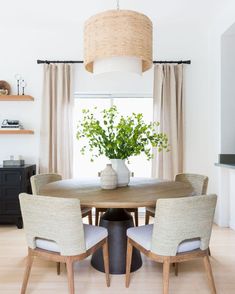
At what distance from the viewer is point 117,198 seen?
1834mm

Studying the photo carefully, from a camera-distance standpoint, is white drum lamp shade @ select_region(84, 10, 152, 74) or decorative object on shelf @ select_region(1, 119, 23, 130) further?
decorative object on shelf @ select_region(1, 119, 23, 130)

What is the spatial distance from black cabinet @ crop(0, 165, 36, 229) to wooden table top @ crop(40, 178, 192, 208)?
1369mm

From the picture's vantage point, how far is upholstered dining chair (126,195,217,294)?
1617 mm

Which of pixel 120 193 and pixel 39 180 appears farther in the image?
pixel 39 180

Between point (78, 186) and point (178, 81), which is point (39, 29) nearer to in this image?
point (178, 81)

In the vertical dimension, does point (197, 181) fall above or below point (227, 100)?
below

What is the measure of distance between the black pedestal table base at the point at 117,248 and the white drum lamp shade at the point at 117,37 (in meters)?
1.32

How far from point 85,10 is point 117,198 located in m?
2.72

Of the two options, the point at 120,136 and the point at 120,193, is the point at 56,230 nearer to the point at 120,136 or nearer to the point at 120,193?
the point at 120,193

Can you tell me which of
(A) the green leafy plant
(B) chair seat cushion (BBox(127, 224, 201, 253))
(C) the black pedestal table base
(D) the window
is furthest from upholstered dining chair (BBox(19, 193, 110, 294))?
(D) the window

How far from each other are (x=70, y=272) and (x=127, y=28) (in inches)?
70.0

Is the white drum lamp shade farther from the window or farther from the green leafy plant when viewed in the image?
the window

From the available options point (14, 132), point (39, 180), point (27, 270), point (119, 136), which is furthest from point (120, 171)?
point (14, 132)

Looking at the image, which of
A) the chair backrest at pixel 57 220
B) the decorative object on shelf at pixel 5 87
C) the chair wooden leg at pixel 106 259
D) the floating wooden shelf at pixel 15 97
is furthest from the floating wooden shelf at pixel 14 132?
the chair wooden leg at pixel 106 259
